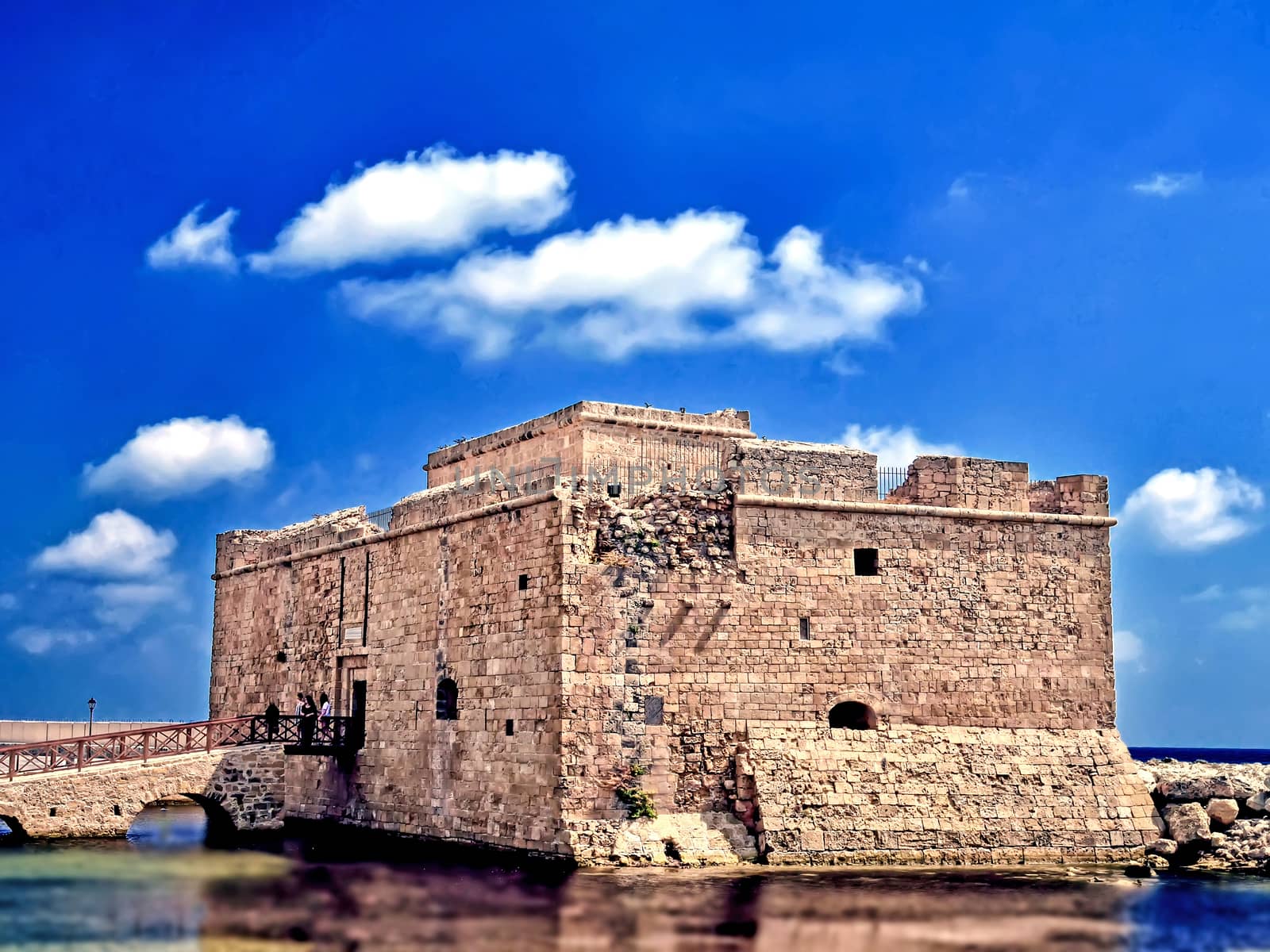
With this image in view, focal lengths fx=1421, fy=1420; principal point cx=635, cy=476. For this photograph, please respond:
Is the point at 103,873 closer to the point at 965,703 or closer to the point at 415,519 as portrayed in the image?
the point at 415,519

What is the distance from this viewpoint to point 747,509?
2008cm

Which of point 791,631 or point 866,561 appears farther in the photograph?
point 866,561

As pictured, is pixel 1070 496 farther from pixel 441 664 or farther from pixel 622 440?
pixel 441 664

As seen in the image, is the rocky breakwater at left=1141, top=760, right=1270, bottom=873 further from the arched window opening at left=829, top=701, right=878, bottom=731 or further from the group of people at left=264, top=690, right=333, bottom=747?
the group of people at left=264, top=690, right=333, bottom=747

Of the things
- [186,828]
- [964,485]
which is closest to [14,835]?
[186,828]

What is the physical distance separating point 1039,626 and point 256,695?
1472cm

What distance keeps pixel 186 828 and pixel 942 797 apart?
13.6 meters

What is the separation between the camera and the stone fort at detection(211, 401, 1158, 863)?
61.7 ft

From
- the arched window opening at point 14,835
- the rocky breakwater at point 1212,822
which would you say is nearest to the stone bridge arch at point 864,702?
the rocky breakwater at point 1212,822

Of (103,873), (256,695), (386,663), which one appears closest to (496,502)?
(386,663)

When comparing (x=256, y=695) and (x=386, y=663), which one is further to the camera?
(x=256, y=695)

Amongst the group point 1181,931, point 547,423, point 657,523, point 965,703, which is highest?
point 547,423

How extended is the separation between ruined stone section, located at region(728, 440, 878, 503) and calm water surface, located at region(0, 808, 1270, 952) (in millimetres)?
5379

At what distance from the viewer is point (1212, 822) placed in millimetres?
21156
